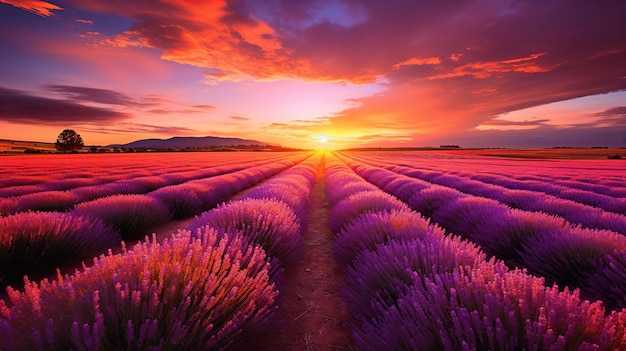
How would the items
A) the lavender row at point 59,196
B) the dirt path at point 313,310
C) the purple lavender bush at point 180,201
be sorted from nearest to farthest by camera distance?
1. the dirt path at point 313,310
2. the lavender row at point 59,196
3. the purple lavender bush at point 180,201

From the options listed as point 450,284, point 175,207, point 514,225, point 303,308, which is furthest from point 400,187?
point 450,284

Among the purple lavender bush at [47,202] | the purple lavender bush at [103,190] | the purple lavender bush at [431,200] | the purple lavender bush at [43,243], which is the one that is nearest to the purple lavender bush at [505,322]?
the purple lavender bush at [43,243]

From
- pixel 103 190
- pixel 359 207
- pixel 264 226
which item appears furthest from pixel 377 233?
pixel 103 190

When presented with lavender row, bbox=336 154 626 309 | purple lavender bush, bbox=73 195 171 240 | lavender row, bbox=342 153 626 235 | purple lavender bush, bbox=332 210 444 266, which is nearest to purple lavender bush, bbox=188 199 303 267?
purple lavender bush, bbox=332 210 444 266

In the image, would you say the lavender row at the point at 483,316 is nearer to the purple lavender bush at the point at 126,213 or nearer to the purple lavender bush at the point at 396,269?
the purple lavender bush at the point at 396,269

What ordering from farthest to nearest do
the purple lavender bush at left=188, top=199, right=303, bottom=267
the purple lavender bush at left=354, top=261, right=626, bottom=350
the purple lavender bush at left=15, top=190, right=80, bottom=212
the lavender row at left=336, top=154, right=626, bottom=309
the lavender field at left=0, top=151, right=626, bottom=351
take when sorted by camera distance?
the purple lavender bush at left=15, top=190, right=80, bottom=212, the purple lavender bush at left=188, top=199, right=303, bottom=267, the lavender row at left=336, top=154, right=626, bottom=309, the lavender field at left=0, top=151, right=626, bottom=351, the purple lavender bush at left=354, top=261, right=626, bottom=350

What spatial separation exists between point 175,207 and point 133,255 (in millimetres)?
5284

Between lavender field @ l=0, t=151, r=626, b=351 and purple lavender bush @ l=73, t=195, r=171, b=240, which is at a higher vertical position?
lavender field @ l=0, t=151, r=626, b=351

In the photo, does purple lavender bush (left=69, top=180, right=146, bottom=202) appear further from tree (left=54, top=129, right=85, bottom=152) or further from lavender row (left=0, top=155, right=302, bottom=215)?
tree (left=54, top=129, right=85, bottom=152)

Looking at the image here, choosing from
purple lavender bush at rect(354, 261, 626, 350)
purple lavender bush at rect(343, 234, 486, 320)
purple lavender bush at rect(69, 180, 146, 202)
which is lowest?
purple lavender bush at rect(69, 180, 146, 202)

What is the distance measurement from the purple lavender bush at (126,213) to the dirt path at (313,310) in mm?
2950

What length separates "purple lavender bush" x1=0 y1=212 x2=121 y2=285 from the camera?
119 inches

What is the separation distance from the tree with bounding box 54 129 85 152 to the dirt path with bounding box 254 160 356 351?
267 ft

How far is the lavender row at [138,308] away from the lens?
4.02 feet
